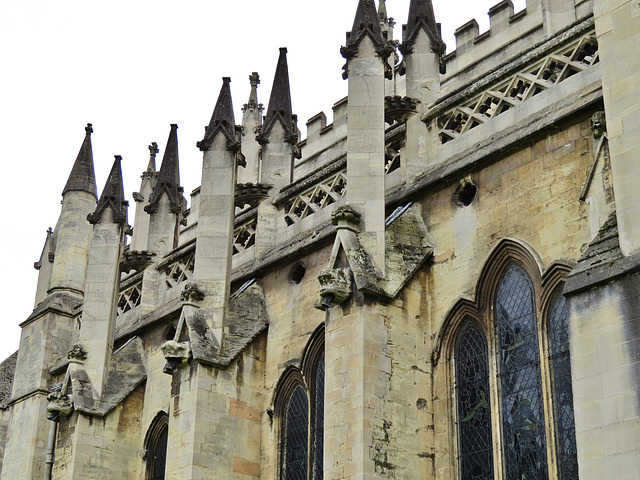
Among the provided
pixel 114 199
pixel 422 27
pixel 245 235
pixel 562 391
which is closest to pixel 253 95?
pixel 114 199

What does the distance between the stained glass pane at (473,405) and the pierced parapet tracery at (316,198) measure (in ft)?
13.2

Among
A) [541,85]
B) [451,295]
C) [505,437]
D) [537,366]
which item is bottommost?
[505,437]

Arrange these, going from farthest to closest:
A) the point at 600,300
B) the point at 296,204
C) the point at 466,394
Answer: the point at 296,204, the point at 466,394, the point at 600,300

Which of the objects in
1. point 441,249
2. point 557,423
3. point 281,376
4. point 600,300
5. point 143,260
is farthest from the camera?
point 143,260

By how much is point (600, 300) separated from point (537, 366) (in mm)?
3043

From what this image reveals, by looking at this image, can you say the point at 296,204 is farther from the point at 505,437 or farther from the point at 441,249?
the point at 505,437

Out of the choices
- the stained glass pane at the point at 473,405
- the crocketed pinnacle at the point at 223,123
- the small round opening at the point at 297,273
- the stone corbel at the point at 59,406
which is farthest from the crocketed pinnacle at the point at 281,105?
the stained glass pane at the point at 473,405

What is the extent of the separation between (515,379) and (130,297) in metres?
10.8

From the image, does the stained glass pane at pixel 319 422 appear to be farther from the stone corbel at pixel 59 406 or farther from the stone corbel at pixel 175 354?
the stone corbel at pixel 59 406

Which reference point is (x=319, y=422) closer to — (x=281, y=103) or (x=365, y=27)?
(x=365, y=27)

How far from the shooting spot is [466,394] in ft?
40.9

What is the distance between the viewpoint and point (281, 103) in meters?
18.0

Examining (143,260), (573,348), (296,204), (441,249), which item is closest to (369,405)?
(441,249)

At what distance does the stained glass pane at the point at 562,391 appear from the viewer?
10953mm
